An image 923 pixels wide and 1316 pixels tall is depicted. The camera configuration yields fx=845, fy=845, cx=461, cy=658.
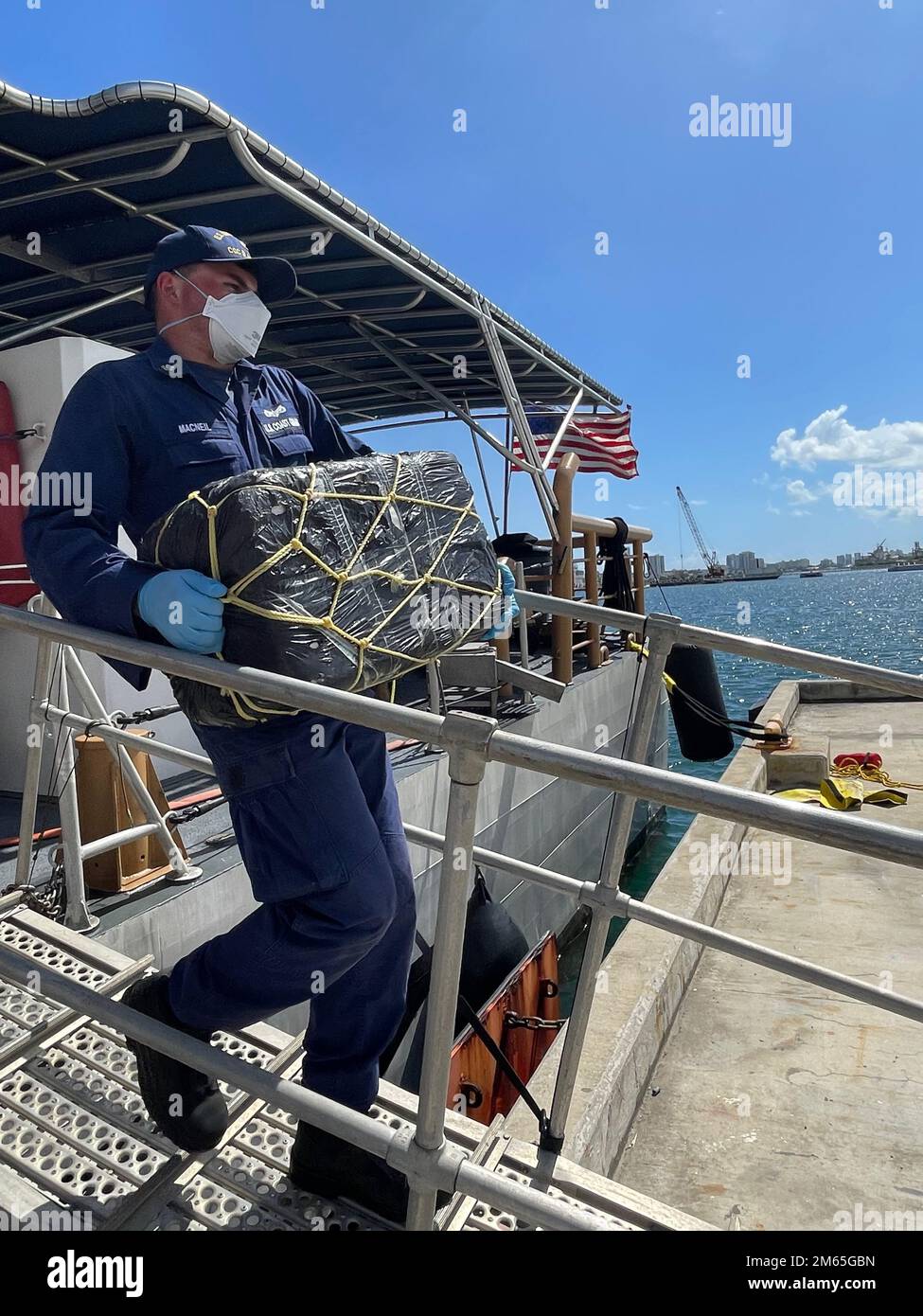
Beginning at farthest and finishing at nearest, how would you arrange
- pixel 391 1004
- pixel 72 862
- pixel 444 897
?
pixel 72 862, pixel 391 1004, pixel 444 897

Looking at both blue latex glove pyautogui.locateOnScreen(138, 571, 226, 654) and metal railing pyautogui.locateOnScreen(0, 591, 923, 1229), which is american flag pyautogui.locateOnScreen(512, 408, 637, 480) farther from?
metal railing pyautogui.locateOnScreen(0, 591, 923, 1229)

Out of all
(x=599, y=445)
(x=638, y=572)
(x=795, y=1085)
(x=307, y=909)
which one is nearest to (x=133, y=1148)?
(x=307, y=909)

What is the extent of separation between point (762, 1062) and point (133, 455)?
3.23 metres

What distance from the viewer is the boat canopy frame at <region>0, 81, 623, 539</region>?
5.83 m

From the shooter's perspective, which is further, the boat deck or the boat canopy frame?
the boat canopy frame

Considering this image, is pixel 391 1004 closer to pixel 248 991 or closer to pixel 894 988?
pixel 248 991

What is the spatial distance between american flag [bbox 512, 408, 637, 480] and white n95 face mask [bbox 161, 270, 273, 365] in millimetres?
11035

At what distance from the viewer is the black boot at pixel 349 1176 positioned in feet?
5.30

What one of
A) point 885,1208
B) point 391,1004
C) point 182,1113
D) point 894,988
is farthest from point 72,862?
point 894,988

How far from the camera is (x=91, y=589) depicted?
1.55 metres

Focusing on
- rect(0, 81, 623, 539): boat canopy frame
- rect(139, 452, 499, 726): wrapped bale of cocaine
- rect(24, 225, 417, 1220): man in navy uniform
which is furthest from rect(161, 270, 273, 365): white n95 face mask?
rect(0, 81, 623, 539): boat canopy frame

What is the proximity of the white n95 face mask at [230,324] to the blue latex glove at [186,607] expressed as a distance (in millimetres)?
635

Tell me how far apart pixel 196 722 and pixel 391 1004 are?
0.71m

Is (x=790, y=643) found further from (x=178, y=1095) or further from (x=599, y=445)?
(x=178, y=1095)
